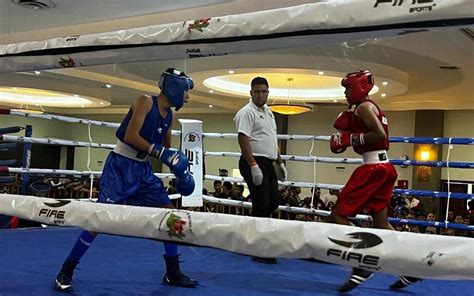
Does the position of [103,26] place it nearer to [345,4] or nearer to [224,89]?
[224,89]

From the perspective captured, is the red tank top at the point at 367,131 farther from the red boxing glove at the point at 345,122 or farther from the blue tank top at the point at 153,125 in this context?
the blue tank top at the point at 153,125

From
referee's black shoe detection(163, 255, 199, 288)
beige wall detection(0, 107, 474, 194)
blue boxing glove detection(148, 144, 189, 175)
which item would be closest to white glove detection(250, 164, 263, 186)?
referee's black shoe detection(163, 255, 199, 288)

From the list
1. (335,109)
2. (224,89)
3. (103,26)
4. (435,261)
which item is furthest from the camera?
(335,109)

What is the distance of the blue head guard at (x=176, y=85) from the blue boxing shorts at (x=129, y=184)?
32cm

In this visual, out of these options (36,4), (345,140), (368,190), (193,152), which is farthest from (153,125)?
(36,4)

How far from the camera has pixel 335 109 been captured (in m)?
9.89

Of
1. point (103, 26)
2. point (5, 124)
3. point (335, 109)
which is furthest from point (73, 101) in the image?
point (103, 26)

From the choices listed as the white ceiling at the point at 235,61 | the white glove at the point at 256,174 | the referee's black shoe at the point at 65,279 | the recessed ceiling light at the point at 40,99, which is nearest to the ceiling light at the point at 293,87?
the white ceiling at the point at 235,61

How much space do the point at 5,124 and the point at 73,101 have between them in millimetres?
2136

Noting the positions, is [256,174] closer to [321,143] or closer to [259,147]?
[259,147]

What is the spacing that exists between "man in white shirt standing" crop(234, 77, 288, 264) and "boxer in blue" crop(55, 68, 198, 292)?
2.28 ft

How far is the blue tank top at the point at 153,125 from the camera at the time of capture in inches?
72.3

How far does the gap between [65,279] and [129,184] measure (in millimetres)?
405

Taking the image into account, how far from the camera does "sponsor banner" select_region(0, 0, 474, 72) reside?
31.7 inches
